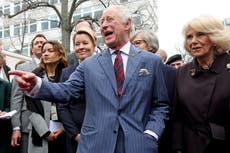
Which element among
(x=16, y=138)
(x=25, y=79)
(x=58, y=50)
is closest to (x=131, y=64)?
(x=25, y=79)

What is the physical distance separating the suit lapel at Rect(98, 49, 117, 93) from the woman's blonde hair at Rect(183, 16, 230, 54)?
826 mm

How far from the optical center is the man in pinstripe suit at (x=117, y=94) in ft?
10.6

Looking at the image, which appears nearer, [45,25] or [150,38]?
[150,38]

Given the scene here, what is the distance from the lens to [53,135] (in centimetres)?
454

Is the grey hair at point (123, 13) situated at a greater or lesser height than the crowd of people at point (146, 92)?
greater

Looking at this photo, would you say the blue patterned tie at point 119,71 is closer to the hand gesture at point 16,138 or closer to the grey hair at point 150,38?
the grey hair at point 150,38

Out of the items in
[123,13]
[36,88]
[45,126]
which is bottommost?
[45,126]

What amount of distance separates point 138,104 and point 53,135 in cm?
157

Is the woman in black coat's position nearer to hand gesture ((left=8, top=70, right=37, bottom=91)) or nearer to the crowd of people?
the crowd of people

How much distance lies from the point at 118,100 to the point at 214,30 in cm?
110

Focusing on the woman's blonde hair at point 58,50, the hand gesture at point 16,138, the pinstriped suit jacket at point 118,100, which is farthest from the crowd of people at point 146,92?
the hand gesture at point 16,138

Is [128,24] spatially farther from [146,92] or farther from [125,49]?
[146,92]

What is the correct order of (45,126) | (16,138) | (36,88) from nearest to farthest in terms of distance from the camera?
(36,88)
(45,126)
(16,138)

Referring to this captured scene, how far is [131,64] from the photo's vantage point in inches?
137
